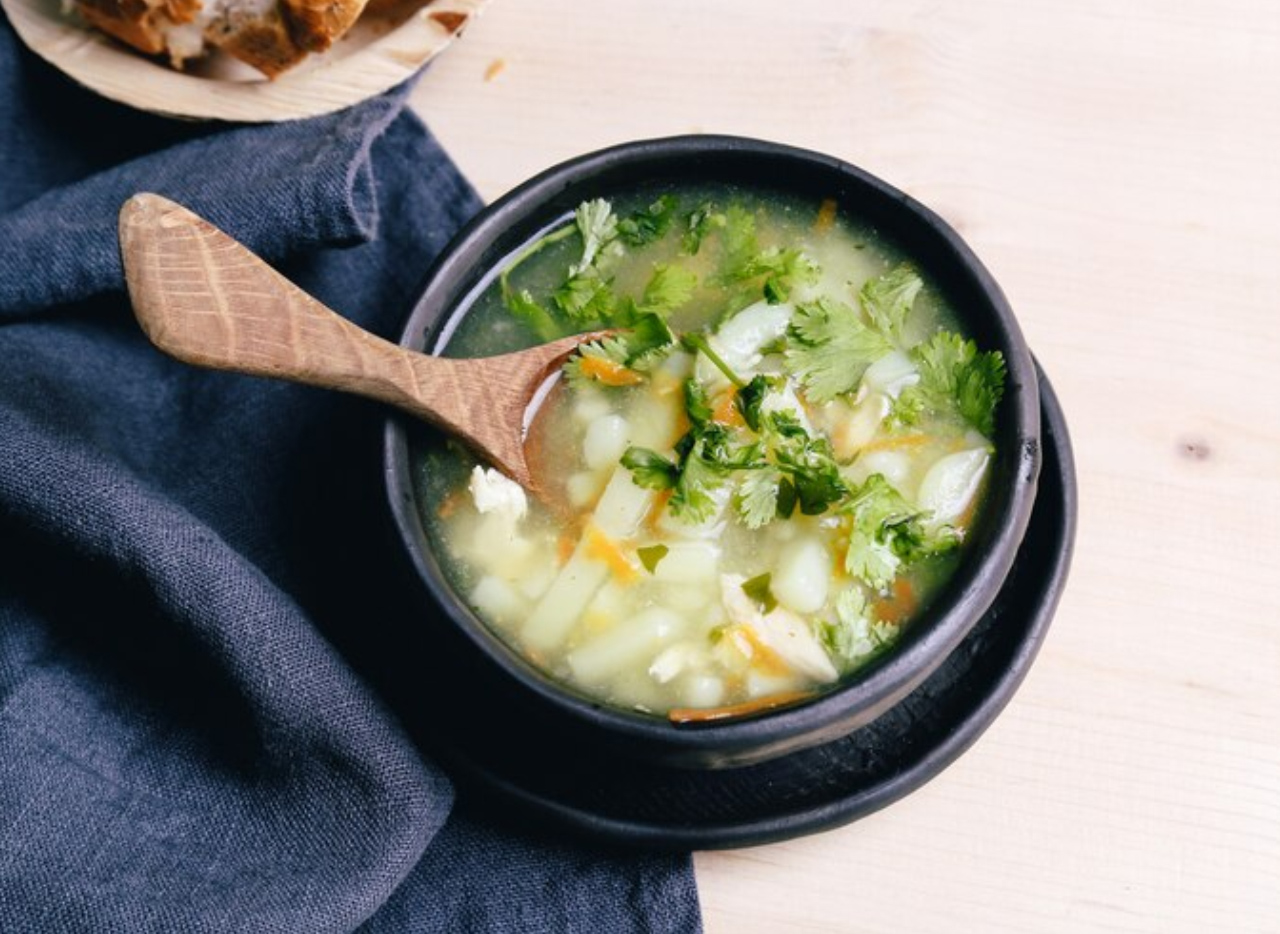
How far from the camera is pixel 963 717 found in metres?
1.92

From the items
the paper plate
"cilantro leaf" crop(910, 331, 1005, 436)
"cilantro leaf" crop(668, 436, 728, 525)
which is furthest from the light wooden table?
"cilantro leaf" crop(668, 436, 728, 525)

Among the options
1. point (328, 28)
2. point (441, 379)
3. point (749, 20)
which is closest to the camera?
point (441, 379)

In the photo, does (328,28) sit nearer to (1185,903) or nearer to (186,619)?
(186,619)

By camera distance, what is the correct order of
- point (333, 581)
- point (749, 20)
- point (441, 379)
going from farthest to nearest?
1. point (749, 20)
2. point (333, 581)
3. point (441, 379)

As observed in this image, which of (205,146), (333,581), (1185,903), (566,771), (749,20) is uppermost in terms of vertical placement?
(205,146)

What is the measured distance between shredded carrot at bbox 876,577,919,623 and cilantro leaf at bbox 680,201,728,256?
1.72 ft

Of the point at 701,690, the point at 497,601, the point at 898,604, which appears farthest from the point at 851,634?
the point at 497,601

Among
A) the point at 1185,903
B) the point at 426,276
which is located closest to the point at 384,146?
the point at 426,276

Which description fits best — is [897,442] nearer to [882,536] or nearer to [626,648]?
[882,536]

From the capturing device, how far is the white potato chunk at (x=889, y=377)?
6.37ft

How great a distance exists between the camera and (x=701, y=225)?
207 centimetres

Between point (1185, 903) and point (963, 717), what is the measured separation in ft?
1.21

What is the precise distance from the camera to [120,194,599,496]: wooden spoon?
5.68 feet

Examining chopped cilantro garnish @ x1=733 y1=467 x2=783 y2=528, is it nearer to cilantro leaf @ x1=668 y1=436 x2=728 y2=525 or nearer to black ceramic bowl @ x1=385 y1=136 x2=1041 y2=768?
cilantro leaf @ x1=668 y1=436 x2=728 y2=525
